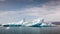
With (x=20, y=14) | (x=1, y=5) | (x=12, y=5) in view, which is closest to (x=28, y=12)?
(x=20, y=14)

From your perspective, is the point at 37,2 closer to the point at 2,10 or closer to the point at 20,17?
the point at 20,17

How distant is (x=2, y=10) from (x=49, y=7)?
3.09 feet

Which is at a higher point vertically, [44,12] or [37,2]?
[37,2]

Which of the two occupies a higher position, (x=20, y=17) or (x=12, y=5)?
(x=12, y=5)

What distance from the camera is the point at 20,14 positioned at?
9.66 feet

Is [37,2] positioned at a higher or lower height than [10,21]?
higher

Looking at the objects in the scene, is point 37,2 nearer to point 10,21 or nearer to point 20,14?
point 20,14

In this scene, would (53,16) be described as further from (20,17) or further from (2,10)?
(2,10)

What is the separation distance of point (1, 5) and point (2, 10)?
101mm

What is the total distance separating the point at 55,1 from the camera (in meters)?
2.83

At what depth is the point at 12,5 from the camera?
9.64ft

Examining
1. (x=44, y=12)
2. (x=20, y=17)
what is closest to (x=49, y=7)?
(x=44, y=12)

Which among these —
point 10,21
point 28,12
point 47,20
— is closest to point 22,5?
point 28,12

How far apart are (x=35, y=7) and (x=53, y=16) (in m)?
0.41
